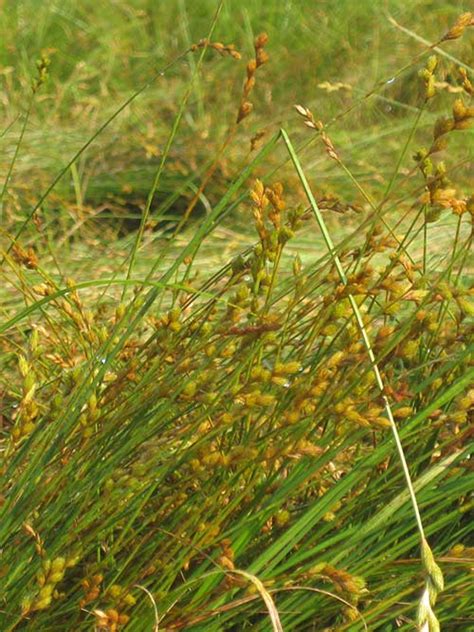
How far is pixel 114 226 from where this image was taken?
391cm

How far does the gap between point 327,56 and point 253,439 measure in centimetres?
378

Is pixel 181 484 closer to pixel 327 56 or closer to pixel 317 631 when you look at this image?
pixel 317 631

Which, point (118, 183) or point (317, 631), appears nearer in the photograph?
point (317, 631)

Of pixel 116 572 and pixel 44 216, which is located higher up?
pixel 116 572

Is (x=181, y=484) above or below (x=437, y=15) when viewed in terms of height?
above

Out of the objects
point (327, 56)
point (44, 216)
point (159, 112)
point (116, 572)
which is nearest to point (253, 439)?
point (116, 572)

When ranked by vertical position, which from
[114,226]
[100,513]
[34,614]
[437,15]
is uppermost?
[100,513]

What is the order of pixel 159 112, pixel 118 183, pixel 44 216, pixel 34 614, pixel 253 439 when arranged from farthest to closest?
pixel 159 112 → pixel 118 183 → pixel 44 216 → pixel 34 614 → pixel 253 439

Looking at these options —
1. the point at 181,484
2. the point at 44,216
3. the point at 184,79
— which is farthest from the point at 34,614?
the point at 184,79

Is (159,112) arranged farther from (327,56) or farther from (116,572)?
(116,572)

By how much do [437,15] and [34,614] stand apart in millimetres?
4009

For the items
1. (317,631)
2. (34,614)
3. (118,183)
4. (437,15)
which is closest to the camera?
(34,614)

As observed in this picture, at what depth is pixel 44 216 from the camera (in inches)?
148

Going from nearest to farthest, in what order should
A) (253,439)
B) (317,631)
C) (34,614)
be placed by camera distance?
(253,439) < (34,614) < (317,631)
